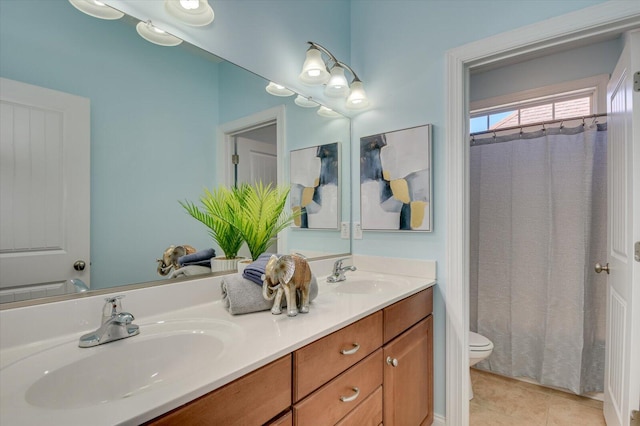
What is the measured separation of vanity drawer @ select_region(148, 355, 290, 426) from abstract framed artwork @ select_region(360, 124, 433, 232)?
1177 mm

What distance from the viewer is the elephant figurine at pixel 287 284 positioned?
1.04 m

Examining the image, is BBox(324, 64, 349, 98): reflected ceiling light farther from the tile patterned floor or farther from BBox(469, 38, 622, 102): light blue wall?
the tile patterned floor

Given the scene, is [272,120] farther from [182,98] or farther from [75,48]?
[75,48]

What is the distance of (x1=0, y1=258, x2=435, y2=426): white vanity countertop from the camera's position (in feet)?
1.71

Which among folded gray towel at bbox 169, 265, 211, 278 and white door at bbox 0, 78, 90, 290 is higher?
white door at bbox 0, 78, 90, 290

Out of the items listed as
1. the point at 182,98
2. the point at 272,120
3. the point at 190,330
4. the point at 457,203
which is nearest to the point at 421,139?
the point at 457,203

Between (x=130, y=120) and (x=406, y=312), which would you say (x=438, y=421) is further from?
(x=130, y=120)

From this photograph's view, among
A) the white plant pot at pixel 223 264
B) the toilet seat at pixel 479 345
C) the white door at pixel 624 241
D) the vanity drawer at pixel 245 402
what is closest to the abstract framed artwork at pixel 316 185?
the white plant pot at pixel 223 264

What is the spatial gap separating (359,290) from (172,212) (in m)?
1.01

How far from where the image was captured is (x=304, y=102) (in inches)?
69.6

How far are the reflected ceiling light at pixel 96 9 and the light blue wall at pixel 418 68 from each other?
4.45 feet

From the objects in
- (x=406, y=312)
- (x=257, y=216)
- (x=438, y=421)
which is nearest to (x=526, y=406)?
(x=438, y=421)

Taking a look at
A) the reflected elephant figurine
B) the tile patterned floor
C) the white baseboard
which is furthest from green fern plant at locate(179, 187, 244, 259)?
the tile patterned floor

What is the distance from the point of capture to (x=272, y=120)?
1.58 meters
